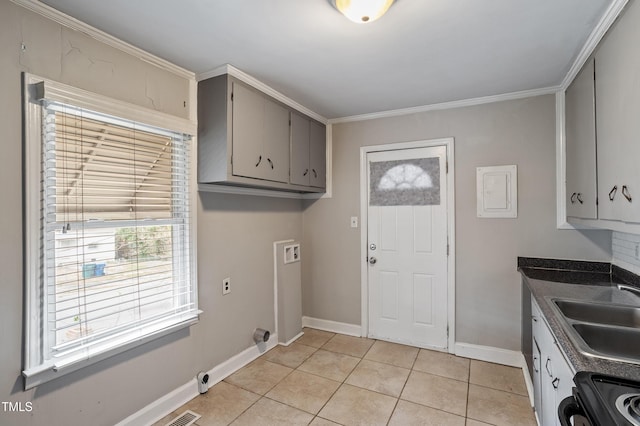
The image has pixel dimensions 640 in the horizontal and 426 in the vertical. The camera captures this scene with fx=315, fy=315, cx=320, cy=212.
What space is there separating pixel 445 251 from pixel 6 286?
3.06 metres

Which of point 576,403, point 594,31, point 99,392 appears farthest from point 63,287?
point 594,31

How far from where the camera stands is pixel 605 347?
56.5 inches

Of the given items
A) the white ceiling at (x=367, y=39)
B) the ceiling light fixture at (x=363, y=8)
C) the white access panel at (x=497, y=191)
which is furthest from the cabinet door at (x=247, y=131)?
the white access panel at (x=497, y=191)

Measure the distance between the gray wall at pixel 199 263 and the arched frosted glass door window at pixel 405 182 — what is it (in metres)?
1.16

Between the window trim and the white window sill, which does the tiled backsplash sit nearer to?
the white window sill

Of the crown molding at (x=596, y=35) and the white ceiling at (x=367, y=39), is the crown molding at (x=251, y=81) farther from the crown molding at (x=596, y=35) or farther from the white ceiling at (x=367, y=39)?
the crown molding at (x=596, y=35)

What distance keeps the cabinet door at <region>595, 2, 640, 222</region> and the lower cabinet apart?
657 millimetres

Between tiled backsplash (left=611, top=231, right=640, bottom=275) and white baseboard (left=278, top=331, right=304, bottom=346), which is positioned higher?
tiled backsplash (left=611, top=231, right=640, bottom=275)

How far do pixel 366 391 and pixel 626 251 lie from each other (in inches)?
82.7

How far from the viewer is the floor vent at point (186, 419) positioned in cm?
201

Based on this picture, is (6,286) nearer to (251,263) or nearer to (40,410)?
(40,410)

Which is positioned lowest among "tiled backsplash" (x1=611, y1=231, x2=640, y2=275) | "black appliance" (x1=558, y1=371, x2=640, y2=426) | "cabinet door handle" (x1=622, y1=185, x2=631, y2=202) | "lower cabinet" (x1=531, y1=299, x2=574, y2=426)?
"lower cabinet" (x1=531, y1=299, x2=574, y2=426)

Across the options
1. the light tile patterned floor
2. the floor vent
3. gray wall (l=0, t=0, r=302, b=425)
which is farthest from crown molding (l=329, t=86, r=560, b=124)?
the floor vent

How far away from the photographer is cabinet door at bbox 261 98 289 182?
8.52 feet
